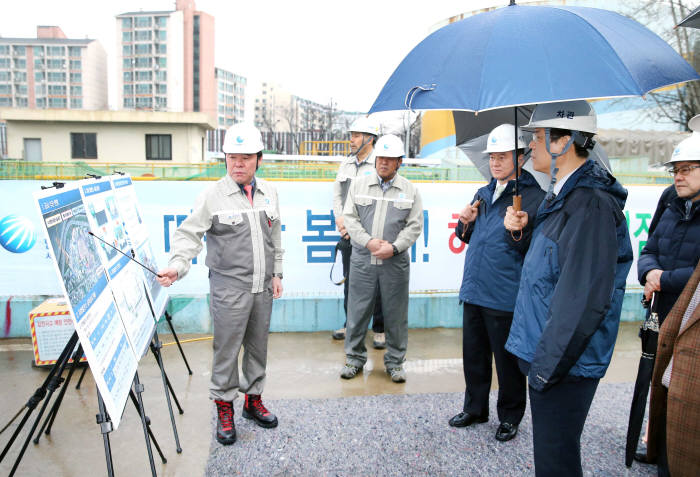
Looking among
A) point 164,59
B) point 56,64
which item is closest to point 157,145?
point 164,59

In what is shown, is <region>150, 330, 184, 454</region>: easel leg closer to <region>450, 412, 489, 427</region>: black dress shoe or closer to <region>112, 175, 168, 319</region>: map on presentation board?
<region>112, 175, 168, 319</region>: map on presentation board

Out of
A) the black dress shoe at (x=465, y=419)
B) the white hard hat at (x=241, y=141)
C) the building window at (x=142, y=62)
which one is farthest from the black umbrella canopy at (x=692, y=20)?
the building window at (x=142, y=62)

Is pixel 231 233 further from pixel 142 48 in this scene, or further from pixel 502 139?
pixel 142 48

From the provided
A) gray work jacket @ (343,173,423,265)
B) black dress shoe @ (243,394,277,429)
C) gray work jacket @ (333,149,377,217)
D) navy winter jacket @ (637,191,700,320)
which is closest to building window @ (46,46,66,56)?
gray work jacket @ (333,149,377,217)

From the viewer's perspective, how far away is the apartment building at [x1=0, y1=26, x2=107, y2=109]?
3226 inches

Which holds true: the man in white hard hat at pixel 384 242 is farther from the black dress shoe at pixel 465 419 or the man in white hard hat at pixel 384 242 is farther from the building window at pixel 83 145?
the building window at pixel 83 145

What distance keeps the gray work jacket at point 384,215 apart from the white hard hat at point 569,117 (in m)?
1.92

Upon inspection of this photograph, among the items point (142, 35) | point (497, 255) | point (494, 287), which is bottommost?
point (494, 287)

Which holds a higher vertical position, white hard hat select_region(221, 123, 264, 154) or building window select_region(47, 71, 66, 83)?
building window select_region(47, 71, 66, 83)

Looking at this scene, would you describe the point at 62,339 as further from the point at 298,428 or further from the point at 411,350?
the point at 411,350

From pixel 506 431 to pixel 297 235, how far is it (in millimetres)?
2857

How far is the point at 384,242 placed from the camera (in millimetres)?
3947

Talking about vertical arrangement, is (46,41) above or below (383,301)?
above

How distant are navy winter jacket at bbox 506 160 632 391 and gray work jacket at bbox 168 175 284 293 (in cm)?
170
